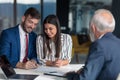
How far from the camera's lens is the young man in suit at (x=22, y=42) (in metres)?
3.91

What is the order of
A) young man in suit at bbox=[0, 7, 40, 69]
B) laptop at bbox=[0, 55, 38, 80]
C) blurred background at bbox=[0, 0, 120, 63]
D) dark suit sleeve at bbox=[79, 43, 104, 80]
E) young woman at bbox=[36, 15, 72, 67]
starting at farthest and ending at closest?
blurred background at bbox=[0, 0, 120, 63], young woman at bbox=[36, 15, 72, 67], young man in suit at bbox=[0, 7, 40, 69], laptop at bbox=[0, 55, 38, 80], dark suit sleeve at bbox=[79, 43, 104, 80]

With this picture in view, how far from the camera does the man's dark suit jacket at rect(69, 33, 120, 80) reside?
276 centimetres

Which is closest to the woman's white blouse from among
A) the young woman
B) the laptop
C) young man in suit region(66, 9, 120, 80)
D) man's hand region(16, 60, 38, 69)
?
the young woman

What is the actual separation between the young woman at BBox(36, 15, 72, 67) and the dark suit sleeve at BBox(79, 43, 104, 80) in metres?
1.26

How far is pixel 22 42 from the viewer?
4.04 m

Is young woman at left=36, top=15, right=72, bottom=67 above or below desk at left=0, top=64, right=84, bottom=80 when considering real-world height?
above

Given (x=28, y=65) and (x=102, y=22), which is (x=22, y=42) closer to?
(x=28, y=65)

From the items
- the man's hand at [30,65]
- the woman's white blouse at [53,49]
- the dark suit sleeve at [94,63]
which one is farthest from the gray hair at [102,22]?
the woman's white blouse at [53,49]

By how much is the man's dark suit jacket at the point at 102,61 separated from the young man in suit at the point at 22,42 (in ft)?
3.76

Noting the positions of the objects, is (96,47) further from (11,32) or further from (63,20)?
(63,20)

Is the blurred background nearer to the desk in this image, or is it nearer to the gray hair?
the desk

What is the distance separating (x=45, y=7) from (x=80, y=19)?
928 mm

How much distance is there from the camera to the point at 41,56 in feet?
13.5

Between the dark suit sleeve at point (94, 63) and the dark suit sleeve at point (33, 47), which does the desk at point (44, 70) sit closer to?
the dark suit sleeve at point (33, 47)
